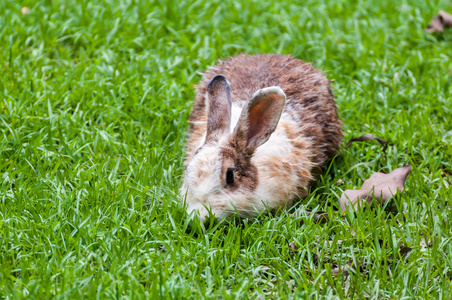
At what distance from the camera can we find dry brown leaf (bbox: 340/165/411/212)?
4.02 metres

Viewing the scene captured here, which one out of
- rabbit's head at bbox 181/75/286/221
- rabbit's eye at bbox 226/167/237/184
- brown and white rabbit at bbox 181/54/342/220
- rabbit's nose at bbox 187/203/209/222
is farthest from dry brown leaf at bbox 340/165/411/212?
rabbit's nose at bbox 187/203/209/222

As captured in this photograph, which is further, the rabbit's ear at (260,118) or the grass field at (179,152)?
the rabbit's ear at (260,118)

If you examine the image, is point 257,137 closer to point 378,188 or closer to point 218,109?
point 218,109

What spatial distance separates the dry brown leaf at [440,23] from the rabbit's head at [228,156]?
328 centimetres

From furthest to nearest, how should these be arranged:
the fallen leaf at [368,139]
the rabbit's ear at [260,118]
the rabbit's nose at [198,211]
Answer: the fallen leaf at [368,139], the rabbit's ear at [260,118], the rabbit's nose at [198,211]

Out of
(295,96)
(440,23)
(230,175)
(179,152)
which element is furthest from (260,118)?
(440,23)

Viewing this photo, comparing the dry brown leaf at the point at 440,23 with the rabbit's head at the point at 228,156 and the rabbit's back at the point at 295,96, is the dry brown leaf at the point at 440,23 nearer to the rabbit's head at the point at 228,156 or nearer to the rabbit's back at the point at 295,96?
the rabbit's back at the point at 295,96

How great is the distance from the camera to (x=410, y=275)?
334cm

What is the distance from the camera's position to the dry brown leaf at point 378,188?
4016mm

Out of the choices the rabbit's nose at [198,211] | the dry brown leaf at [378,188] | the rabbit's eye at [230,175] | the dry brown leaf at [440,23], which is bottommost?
the dry brown leaf at [378,188]

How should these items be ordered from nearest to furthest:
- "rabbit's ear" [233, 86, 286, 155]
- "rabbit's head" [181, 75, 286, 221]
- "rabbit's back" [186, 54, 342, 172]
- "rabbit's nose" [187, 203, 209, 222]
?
"rabbit's nose" [187, 203, 209, 222]
"rabbit's head" [181, 75, 286, 221]
"rabbit's ear" [233, 86, 286, 155]
"rabbit's back" [186, 54, 342, 172]

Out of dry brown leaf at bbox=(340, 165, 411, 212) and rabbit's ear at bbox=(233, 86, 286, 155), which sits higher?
rabbit's ear at bbox=(233, 86, 286, 155)

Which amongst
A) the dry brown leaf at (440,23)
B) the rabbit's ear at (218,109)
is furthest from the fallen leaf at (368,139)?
the dry brown leaf at (440,23)

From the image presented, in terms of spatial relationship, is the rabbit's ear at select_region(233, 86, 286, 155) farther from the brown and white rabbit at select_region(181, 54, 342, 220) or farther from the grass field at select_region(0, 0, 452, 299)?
the grass field at select_region(0, 0, 452, 299)
